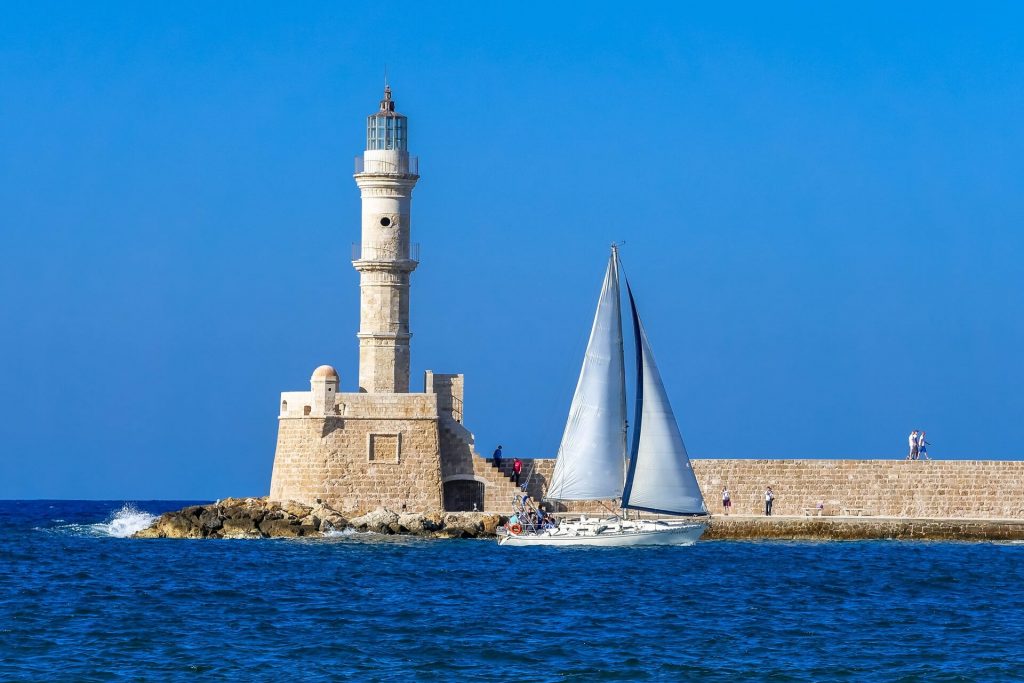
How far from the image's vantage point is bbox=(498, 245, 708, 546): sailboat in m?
35.2

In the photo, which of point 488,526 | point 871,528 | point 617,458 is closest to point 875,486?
point 871,528

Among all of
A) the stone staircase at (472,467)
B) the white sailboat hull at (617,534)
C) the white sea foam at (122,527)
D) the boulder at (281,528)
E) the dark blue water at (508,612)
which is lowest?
the dark blue water at (508,612)

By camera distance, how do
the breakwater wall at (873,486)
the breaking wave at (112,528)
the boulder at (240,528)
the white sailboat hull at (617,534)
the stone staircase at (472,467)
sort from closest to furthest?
the white sailboat hull at (617,534) → the breakwater wall at (873,486) → the stone staircase at (472,467) → the boulder at (240,528) → the breaking wave at (112,528)

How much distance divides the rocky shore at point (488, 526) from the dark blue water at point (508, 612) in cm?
37

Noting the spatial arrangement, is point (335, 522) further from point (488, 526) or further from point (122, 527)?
point (122, 527)

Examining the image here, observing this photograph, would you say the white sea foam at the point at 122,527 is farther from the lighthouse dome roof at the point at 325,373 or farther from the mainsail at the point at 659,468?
the mainsail at the point at 659,468

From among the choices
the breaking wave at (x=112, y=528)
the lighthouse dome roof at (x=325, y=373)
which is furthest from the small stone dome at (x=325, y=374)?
the breaking wave at (x=112, y=528)

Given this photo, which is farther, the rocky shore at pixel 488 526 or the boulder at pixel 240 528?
the boulder at pixel 240 528

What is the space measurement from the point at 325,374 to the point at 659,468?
23.1 feet

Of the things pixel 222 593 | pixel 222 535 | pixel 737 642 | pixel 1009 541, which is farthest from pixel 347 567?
pixel 1009 541

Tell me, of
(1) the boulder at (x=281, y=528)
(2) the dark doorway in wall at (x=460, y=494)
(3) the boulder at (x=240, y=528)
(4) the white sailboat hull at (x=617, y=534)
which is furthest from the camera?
(2) the dark doorway in wall at (x=460, y=494)

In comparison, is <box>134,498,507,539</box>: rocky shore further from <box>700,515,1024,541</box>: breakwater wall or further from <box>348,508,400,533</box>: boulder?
<box>700,515,1024,541</box>: breakwater wall

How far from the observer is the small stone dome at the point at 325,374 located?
37.4 metres

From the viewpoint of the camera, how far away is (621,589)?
29.3 metres
